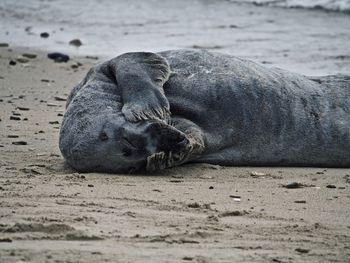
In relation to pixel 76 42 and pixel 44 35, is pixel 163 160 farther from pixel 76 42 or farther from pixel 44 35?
pixel 44 35

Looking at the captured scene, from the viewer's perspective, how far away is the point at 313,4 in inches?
648

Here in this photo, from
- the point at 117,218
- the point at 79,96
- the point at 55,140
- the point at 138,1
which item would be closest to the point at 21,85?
the point at 55,140

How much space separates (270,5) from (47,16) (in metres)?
3.87

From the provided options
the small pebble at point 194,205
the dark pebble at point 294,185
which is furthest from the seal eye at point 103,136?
the dark pebble at point 294,185

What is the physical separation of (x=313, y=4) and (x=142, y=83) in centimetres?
1073

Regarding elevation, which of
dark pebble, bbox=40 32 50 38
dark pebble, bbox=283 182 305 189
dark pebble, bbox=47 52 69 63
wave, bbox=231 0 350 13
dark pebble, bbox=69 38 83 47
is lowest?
dark pebble, bbox=40 32 50 38

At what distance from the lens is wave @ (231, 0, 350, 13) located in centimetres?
1587

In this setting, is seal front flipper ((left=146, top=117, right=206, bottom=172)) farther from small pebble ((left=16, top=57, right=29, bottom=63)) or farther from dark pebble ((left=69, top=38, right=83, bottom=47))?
dark pebble ((left=69, top=38, right=83, bottom=47))

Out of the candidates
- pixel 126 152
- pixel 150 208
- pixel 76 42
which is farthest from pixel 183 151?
pixel 76 42

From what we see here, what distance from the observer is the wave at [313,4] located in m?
15.9

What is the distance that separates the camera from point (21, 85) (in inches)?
381

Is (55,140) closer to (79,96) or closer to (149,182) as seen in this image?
(79,96)

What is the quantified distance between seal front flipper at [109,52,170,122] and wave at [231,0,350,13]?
386 inches

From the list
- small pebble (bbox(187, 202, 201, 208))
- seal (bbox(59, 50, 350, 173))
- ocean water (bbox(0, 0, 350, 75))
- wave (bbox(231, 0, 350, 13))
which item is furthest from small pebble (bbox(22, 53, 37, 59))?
small pebble (bbox(187, 202, 201, 208))
